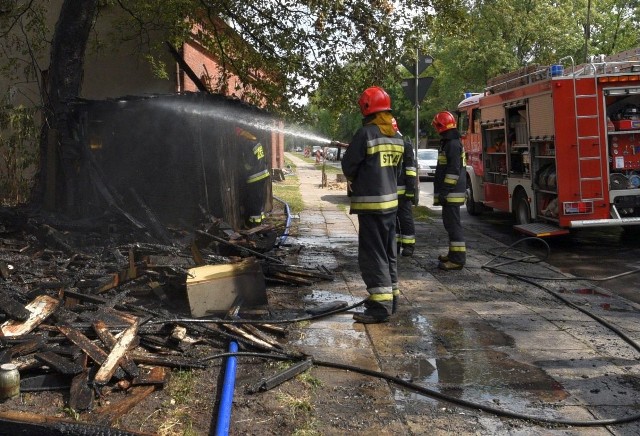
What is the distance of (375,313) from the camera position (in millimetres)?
5605

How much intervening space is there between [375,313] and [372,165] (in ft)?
4.33

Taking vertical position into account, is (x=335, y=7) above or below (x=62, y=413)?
above

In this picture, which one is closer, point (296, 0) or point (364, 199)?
point (364, 199)

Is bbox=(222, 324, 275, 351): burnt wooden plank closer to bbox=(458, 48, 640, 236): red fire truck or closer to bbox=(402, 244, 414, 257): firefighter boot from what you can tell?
bbox=(402, 244, 414, 257): firefighter boot

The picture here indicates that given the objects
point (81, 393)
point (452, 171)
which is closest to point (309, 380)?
point (81, 393)

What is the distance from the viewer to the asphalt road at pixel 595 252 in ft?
24.5

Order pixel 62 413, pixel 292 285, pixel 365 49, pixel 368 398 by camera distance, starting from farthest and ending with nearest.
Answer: pixel 365 49 < pixel 292 285 < pixel 368 398 < pixel 62 413

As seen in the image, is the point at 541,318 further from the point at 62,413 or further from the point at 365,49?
the point at 365,49

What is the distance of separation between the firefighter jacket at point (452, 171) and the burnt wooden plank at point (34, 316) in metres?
4.85

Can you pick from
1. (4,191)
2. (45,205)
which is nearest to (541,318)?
(45,205)

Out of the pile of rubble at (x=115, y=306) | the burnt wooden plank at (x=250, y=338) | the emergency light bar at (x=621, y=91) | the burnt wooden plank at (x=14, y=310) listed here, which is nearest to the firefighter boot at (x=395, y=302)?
the pile of rubble at (x=115, y=306)

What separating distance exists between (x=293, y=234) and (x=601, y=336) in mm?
6400

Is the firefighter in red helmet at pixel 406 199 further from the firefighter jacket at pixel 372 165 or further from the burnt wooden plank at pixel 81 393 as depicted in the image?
the burnt wooden plank at pixel 81 393

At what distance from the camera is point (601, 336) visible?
17.2ft
